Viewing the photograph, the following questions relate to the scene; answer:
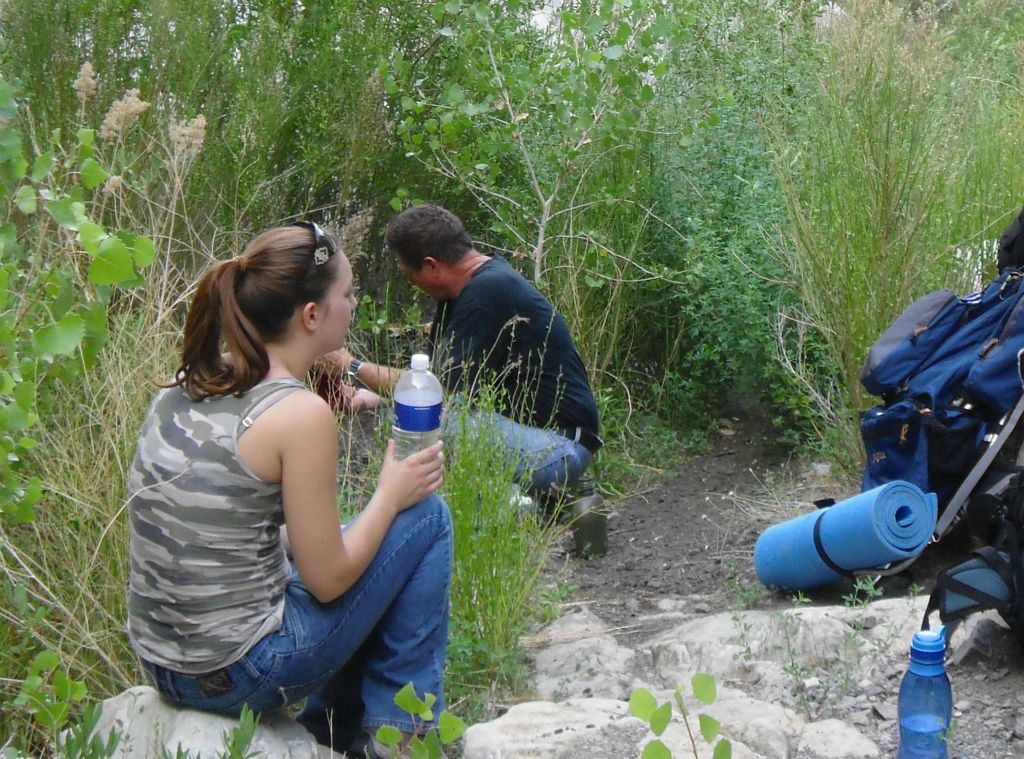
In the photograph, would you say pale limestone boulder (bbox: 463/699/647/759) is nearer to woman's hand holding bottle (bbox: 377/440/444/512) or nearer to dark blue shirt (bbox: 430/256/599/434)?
woman's hand holding bottle (bbox: 377/440/444/512)

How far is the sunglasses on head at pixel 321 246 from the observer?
2.71 metres

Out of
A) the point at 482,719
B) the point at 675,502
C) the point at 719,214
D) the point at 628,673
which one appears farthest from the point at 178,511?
the point at 719,214

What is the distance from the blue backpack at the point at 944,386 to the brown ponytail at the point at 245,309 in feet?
7.13

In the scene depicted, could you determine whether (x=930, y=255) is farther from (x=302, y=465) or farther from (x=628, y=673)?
(x=302, y=465)

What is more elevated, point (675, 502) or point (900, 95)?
point (900, 95)

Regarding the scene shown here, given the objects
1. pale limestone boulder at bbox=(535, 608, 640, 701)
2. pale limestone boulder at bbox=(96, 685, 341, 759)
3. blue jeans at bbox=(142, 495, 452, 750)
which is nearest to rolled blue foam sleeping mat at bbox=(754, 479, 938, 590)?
pale limestone boulder at bbox=(535, 608, 640, 701)

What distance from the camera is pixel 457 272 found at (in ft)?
16.3

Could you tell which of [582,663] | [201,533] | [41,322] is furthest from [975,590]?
[41,322]

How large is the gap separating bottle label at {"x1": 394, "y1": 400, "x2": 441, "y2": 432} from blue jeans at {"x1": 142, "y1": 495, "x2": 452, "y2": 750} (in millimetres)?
197

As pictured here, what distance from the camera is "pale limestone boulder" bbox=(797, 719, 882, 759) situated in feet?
9.25

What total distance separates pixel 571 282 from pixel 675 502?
3.72 ft

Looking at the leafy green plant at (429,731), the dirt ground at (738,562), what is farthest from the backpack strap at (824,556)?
the leafy green plant at (429,731)

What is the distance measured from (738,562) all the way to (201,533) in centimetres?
252

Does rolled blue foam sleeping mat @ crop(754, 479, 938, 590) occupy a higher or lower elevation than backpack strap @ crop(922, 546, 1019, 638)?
lower
